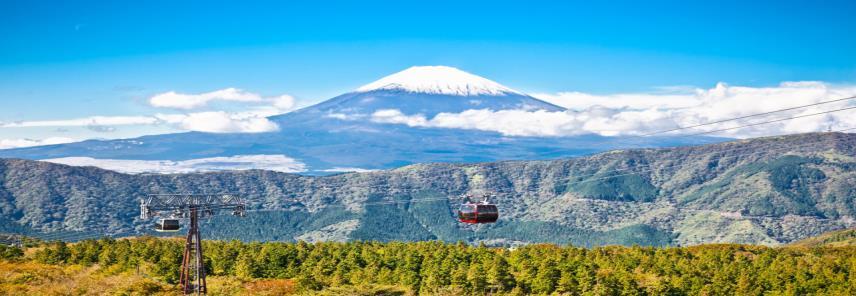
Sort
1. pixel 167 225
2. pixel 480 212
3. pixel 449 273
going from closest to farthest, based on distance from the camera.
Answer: pixel 167 225 < pixel 480 212 < pixel 449 273

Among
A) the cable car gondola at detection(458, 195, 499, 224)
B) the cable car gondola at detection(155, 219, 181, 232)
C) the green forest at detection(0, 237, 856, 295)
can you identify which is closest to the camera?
the cable car gondola at detection(155, 219, 181, 232)

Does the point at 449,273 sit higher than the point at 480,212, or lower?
lower

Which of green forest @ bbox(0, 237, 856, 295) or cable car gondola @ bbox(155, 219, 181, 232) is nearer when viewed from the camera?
cable car gondola @ bbox(155, 219, 181, 232)

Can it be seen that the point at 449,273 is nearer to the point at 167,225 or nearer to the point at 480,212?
the point at 480,212

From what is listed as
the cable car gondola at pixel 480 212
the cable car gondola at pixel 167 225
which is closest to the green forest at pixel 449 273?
the cable car gondola at pixel 480 212

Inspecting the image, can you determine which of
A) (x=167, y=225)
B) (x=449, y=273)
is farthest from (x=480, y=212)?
(x=449, y=273)

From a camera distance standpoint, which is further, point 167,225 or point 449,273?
point 449,273

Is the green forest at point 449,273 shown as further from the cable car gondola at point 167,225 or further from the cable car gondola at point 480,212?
the cable car gondola at point 167,225

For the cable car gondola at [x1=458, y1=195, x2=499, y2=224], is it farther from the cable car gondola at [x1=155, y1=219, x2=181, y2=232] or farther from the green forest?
the cable car gondola at [x1=155, y1=219, x2=181, y2=232]

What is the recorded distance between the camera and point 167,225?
111m

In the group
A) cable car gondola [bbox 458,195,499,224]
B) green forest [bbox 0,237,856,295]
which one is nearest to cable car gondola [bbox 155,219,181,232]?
green forest [bbox 0,237,856,295]

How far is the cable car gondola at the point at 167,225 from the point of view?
111m

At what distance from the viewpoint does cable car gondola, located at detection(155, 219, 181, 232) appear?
364 feet

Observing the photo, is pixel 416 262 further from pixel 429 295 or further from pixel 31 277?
pixel 31 277
